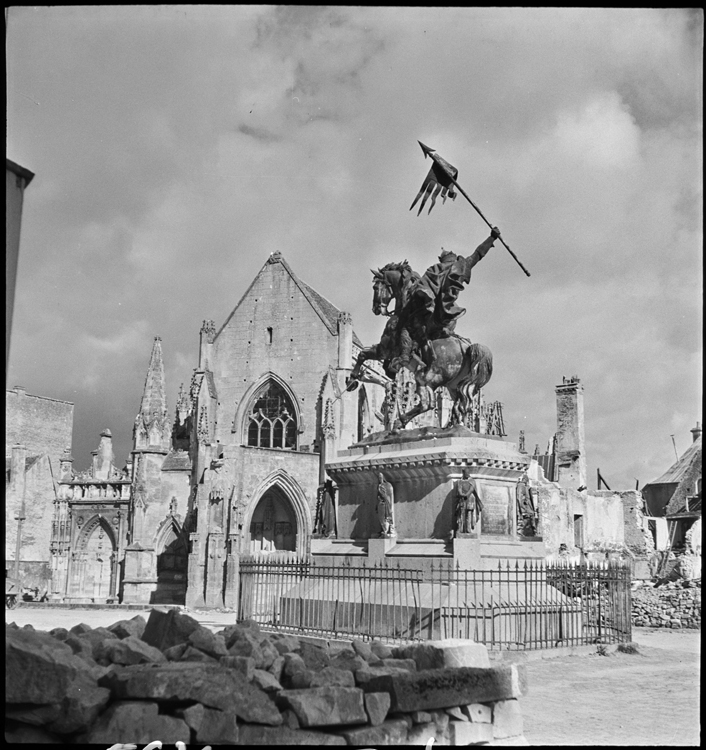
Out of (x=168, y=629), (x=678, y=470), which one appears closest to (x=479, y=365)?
(x=168, y=629)

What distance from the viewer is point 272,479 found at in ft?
106

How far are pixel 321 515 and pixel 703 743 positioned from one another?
24.1ft

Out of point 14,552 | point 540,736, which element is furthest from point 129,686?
Answer: point 14,552

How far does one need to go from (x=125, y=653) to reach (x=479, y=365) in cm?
673

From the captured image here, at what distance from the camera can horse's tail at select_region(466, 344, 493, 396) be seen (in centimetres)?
1162

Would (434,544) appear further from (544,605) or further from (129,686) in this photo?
(129,686)

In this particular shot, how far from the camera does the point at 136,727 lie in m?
5.10

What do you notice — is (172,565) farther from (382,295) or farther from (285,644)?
(285,644)

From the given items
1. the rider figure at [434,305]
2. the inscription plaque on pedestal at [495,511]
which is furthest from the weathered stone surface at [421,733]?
the rider figure at [434,305]

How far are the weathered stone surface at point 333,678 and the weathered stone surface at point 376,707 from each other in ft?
0.81

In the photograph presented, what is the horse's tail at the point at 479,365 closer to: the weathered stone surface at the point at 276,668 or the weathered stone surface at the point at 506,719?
the weathered stone surface at the point at 506,719

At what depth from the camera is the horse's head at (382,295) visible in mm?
12539

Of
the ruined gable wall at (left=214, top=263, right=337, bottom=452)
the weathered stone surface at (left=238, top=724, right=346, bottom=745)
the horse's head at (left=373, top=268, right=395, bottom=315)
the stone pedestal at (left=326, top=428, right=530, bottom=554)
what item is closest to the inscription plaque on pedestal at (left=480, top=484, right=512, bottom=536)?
the stone pedestal at (left=326, top=428, right=530, bottom=554)

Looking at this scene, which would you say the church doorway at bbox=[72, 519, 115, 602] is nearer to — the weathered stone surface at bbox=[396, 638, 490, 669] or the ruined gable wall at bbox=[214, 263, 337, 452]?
the ruined gable wall at bbox=[214, 263, 337, 452]
